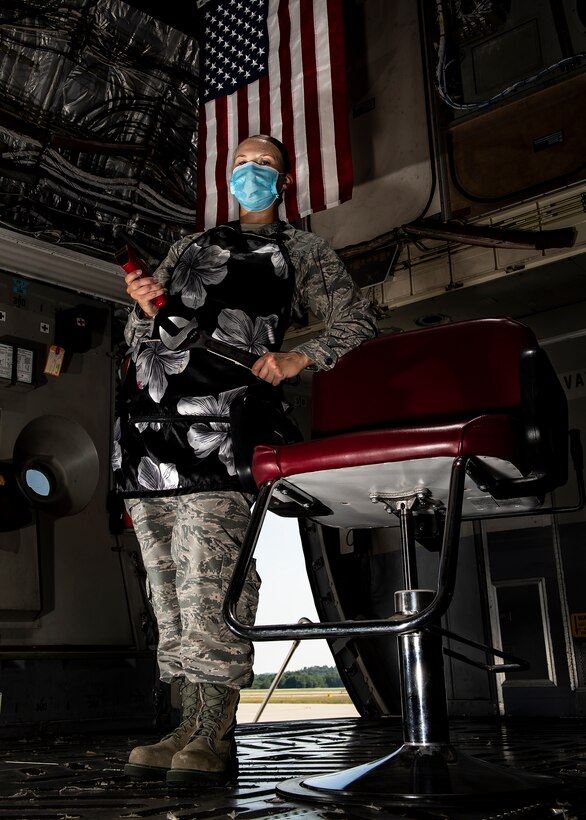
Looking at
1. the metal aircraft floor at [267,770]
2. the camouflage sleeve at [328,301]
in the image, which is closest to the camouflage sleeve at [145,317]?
the camouflage sleeve at [328,301]

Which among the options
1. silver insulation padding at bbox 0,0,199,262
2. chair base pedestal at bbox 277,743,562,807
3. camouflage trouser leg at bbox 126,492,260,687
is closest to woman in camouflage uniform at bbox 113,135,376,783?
camouflage trouser leg at bbox 126,492,260,687

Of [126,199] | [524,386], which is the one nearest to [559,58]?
[126,199]

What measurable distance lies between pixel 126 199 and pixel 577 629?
11.8 ft

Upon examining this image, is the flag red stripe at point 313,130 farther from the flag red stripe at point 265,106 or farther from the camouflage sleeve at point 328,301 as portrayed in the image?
the camouflage sleeve at point 328,301

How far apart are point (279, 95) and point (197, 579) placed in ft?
11.2

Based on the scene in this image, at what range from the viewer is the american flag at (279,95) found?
4242 millimetres

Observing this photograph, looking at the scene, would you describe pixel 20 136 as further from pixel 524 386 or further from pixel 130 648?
pixel 524 386

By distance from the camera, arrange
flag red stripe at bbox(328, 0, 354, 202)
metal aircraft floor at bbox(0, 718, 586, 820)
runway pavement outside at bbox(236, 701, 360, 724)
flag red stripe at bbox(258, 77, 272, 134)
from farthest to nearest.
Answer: runway pavement outside at bbox(236, 701, 360, 724) < flag red stripe at bbox(258, 77, 272, 134) < flag red stripe at bbox(328, 0, 354, 202) < metal aircraft floor at bbox(0, 718, 586, 820)

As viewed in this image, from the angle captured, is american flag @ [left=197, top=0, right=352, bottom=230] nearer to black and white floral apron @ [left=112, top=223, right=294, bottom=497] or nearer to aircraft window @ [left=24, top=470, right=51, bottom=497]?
aircraft window @ [left=24, top=470, right=51, bottom=497]

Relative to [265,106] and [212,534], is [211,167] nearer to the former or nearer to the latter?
[265,106]

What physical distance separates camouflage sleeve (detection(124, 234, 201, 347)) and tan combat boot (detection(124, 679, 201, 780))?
83cm

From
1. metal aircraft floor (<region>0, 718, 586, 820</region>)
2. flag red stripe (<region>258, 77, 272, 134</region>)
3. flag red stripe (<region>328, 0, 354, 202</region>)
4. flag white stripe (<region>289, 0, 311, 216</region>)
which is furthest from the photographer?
flag red stripe (<region>258, 77, 272, 134</region>)

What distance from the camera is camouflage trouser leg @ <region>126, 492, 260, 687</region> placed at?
1.67 meters

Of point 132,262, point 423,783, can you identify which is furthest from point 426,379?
point 423,783
